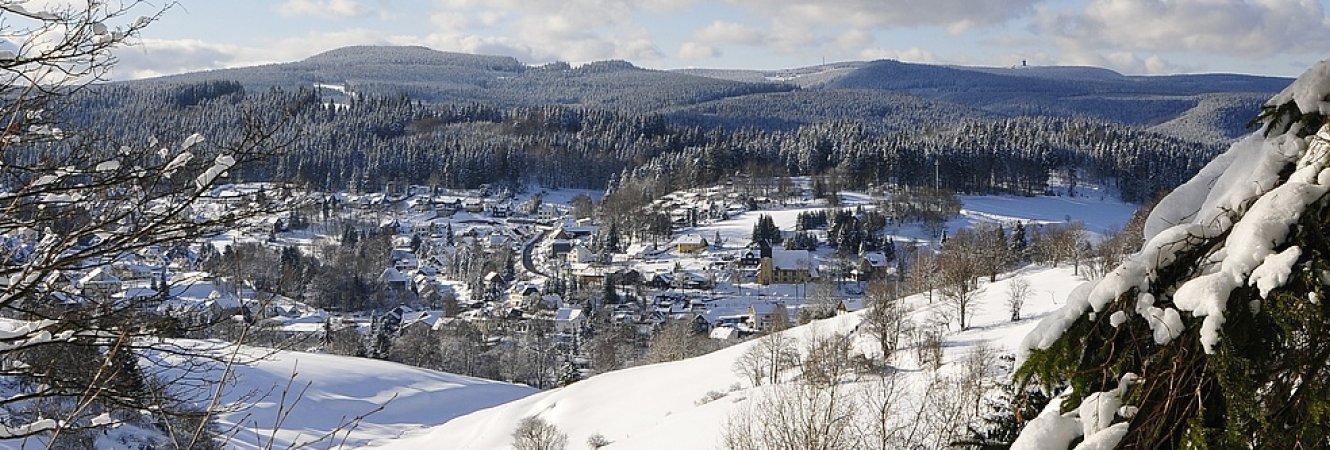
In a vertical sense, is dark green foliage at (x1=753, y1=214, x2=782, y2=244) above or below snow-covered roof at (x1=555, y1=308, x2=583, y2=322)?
above

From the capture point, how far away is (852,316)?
35656mm

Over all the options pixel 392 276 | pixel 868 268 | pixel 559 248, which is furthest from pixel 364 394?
pixel 559 248

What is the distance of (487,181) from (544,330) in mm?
63595

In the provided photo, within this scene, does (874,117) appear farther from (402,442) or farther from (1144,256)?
(1144,256)

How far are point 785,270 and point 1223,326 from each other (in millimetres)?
67282

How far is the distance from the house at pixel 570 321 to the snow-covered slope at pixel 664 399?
814 inches

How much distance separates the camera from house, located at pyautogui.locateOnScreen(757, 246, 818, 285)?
68188 mm

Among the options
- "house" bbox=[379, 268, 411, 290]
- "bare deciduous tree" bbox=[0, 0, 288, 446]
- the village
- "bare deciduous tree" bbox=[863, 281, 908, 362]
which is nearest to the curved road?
the village

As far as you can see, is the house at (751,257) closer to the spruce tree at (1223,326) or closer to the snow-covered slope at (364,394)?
the snow-covered slope at (364,394)

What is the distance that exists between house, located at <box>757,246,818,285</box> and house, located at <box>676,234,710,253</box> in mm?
9767

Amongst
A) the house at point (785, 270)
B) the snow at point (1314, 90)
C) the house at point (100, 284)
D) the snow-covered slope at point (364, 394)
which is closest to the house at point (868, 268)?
the house at point (785, 270)

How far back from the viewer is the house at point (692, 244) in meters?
77.6

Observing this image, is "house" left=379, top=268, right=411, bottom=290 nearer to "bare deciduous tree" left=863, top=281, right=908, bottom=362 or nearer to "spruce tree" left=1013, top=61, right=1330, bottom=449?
"bare deciduous tree" left=863, top=281, right=908, bottom=362

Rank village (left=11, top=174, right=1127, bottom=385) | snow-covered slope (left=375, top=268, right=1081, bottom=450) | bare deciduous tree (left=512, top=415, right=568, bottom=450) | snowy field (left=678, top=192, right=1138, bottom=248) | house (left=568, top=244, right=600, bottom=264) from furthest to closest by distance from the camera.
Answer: house (left=568, top=244, right=600, bottom=264) < snowy field (left=678, top=192, right=1138, bottom=248) < village (left=11, top=174, right=1127, bottom=385) < snow-covered slope (left=375, top=268, right=1081, bottom=450) < bare deciduous tree (left=512, top=415, right=568, bottom=450)
